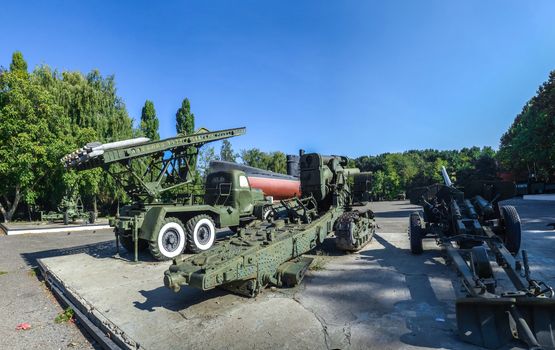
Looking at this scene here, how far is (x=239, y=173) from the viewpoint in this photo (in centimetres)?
1123

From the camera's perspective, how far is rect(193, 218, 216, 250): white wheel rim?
925cm

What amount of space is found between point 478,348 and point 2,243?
17.0 meters

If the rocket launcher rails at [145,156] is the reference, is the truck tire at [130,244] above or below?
below

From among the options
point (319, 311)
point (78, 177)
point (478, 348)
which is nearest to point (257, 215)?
point (319, 311)

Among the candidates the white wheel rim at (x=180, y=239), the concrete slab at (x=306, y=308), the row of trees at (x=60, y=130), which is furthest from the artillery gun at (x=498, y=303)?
the row of trees at (x=60, y=130)

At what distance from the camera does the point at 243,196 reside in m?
11.1

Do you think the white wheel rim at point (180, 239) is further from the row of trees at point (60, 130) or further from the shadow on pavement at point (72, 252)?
the row of trees at point (60, 130)

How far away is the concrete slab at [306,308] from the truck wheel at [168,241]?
94 cm

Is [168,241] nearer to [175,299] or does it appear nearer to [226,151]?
[175,299]

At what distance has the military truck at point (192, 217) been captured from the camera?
8586mm

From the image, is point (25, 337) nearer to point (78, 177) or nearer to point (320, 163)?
point (320, 163)

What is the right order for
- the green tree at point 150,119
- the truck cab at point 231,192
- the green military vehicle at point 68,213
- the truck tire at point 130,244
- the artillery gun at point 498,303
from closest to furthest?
the artillery gun at point 498,303, the truck tire at point 130,244, the truck cab at point 231,192, the green military vehicle at point 68,213, the green tree at point 150,119

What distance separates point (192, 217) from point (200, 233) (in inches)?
20.7

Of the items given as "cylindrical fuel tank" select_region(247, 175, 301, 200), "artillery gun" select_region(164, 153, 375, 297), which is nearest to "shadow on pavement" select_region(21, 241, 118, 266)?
"artillery gun" select_region(164, 153, 375, 297)
